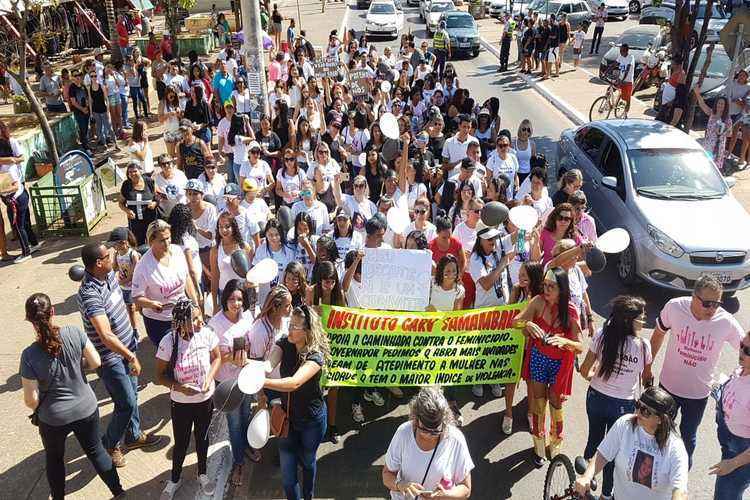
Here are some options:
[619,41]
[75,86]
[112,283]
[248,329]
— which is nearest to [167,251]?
[112,283]

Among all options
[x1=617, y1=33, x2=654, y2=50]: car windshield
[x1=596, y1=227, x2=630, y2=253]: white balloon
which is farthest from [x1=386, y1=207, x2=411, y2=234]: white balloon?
[x1=617, y1=33, x2=654, y2=50]: car windshield

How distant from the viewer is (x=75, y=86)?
13.1 meters

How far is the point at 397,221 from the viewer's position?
21.3ft

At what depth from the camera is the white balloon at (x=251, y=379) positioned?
3754 millimetres

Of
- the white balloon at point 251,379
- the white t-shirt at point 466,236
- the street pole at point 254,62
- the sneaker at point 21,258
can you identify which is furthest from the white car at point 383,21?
the white balloon at point 251,379

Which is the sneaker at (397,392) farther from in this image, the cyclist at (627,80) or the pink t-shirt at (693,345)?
the cyclist at (627,80)

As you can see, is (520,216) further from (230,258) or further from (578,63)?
(578,63)

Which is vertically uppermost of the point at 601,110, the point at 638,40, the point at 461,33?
the point at 638,40

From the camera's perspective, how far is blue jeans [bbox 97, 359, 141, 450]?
5.09 meters

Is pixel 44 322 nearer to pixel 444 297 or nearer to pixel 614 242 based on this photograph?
pixel 444 297

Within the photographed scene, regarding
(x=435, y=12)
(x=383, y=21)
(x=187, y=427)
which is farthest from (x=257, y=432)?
(x=435, y=12)

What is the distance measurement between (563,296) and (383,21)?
26.8m

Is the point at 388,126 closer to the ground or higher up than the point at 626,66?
higher up

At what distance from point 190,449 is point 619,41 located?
68.9 feet
